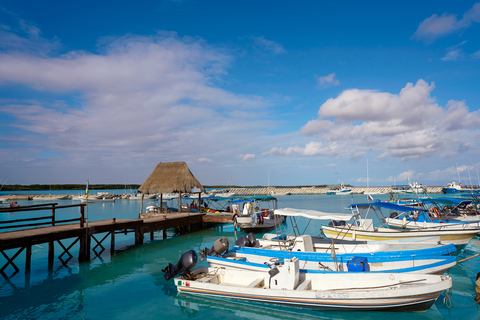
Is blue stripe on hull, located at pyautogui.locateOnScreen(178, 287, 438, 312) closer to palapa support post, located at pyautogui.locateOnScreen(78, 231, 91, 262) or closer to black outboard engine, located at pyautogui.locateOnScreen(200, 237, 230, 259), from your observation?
black outboard engine, located at pyautogui.locateOnScreen(200, 237, 230, 259)

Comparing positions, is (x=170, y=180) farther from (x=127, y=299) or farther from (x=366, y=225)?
(x=366, y=225)

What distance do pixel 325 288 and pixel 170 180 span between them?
1938 centimetres

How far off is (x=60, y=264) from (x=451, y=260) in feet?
60.1

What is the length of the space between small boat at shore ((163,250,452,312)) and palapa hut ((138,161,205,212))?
15.3 m

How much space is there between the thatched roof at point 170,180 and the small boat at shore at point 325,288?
15279 mm

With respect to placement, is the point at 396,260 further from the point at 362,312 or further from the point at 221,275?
the point at 221,275

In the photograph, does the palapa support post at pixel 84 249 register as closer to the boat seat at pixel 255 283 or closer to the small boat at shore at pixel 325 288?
the small boat at shore at pixel 325 288

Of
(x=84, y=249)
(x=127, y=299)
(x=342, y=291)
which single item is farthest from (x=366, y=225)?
(x=84, y=249)

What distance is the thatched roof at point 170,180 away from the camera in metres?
26.3

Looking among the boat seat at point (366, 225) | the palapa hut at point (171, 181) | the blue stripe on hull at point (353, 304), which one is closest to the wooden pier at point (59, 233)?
the palapa hut at point (171, 181)

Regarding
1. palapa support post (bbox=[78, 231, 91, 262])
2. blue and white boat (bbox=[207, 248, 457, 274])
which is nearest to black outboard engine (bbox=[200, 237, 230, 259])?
blue and white boat (bbox=[207, 248, 457, 274])

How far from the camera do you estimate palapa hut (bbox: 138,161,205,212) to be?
26.3 meters

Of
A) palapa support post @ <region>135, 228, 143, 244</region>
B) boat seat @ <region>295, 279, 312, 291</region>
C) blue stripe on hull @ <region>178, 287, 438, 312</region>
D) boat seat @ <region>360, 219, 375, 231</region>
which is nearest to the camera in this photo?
blue stripe on hull @ <region>178, 287, 438, 312</region>

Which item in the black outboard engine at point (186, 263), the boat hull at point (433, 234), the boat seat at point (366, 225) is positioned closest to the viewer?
the black outboard engine at point (186, 263)
